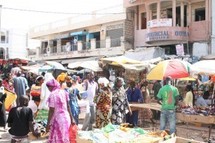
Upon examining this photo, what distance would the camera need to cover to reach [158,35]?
21.9 meters

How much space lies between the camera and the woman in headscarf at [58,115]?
19.9 feet

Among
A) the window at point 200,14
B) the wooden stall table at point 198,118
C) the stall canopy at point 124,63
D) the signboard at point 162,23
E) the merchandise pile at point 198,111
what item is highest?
the window at point 200,14

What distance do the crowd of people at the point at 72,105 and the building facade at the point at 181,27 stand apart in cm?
867

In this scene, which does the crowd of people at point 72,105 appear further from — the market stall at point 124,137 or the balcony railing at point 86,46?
the balcony railing at point 86,46

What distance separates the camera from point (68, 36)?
111ft

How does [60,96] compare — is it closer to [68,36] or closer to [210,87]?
[210,87]

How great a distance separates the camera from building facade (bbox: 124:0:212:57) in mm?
20547

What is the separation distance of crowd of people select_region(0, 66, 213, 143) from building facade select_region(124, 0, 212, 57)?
867 cm

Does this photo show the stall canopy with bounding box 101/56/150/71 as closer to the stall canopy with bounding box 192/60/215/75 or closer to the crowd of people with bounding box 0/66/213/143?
the crowd of people with bounding box 0/66/213/143

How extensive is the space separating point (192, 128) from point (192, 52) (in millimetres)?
10165

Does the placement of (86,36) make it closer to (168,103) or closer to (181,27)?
(181,27)

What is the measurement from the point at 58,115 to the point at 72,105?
8.96 ft

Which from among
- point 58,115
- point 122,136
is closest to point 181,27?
point 122,136

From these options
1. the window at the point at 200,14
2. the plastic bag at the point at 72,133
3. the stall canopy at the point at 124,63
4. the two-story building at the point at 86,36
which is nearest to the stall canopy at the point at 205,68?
the stall canopy at the point at 124,63
